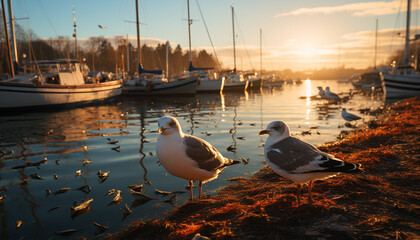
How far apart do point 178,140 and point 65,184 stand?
3246mm

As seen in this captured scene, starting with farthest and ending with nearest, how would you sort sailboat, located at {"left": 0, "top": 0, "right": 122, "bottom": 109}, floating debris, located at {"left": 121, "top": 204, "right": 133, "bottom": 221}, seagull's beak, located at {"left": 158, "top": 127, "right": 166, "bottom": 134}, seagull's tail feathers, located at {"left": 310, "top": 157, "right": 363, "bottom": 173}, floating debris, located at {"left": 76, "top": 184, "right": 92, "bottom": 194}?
sailboat, located at {"left": 0, "top": 0, "right": 122, "bottom": 109} < floating debris, located at {"left": 76, "top": 184, "right": 92, "bottom": 194} < floating debris, located at {"left": 121, "top": 204, "right": 133, "bottom": 221} < seagull's beak, located at {"left": 158, "top": 127, "right": 166, "bottom": 134} < seagull's tail feathers, located at {"left": 310, "top": 157, "right": 363, "bottom": 173}

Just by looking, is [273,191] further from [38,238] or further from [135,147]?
[135,147]

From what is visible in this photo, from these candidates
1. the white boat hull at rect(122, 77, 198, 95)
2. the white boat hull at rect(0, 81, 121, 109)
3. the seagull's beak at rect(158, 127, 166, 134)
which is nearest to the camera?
the seagull's beak at rect(158, 127, 166, 134)

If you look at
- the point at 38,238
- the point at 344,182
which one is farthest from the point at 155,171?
the point at 344,182

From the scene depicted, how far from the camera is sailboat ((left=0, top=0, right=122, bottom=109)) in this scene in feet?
68.6

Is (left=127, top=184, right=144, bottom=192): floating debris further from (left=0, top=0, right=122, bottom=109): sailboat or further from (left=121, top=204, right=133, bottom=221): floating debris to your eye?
(left=0, top=0, right=122, bottom=109): sailboat

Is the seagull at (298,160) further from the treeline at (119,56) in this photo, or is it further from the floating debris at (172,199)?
the treeline at (119,56)

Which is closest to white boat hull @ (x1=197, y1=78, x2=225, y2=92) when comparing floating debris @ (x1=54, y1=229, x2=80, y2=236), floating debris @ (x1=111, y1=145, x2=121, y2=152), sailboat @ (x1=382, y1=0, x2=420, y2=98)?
sailboat @ (x1=382, y1=0, x2=420, y2=98)

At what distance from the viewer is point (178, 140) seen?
176 inches

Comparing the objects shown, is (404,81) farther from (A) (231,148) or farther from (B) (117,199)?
(B) (117,199)

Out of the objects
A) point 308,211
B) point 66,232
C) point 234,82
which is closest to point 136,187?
point 66,232

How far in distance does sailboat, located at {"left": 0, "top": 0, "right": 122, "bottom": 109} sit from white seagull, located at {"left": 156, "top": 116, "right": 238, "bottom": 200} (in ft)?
Result: 70.2

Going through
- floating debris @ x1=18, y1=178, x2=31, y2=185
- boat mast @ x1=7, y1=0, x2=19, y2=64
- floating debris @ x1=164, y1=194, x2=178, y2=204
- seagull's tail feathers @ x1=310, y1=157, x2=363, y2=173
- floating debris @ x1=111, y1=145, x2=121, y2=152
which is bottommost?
floating debris @ x1=164, y1=194, x2=178, y2=204

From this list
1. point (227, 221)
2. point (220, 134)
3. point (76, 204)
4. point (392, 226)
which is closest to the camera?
point (392, 226)
